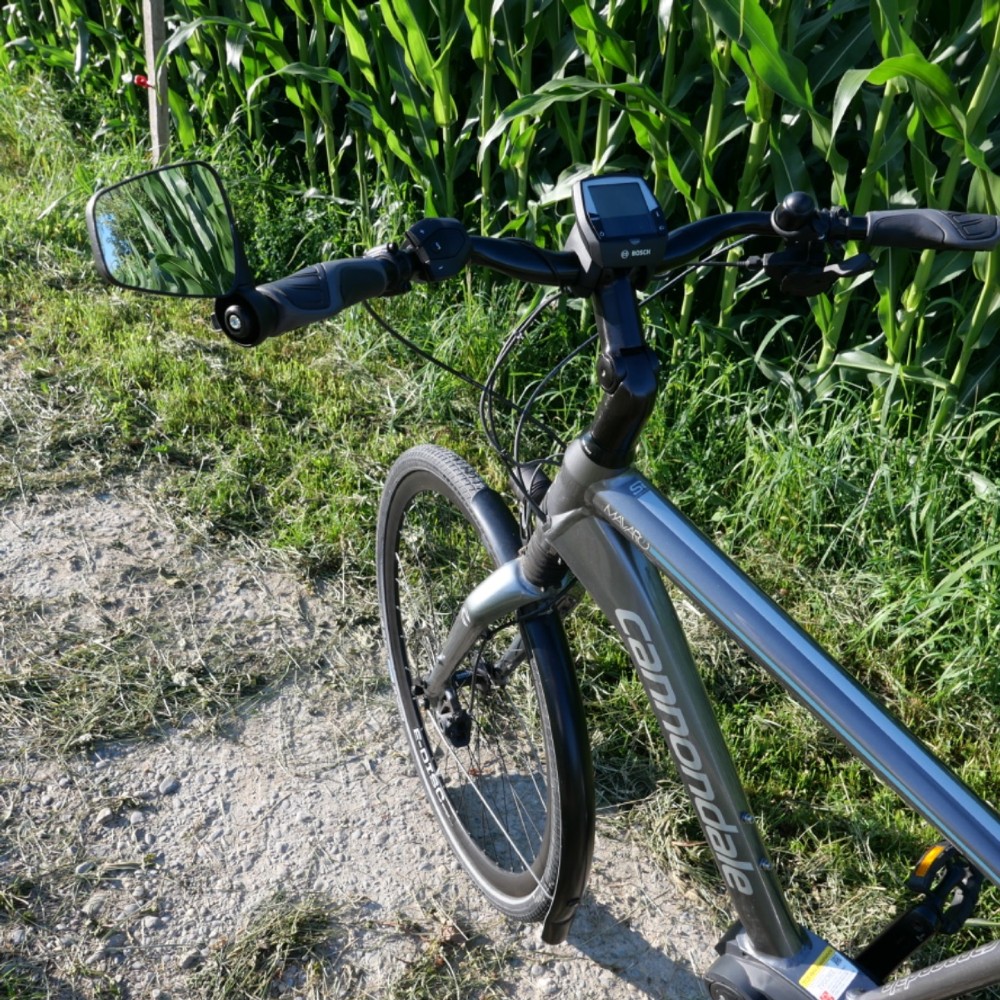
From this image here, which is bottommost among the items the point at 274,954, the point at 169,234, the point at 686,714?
the point at 274,954

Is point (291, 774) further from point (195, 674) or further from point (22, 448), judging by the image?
point (22, 448)

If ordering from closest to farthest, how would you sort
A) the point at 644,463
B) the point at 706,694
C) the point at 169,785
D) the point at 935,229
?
the point at 935,229
the point at 706,694
the point at 169,785
the point at 644,463

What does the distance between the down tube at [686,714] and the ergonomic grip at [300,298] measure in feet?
1.79

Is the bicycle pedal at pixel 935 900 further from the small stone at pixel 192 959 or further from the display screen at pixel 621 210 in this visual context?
the small stone at pixel 192 959

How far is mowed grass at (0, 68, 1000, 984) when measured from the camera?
8.44ft

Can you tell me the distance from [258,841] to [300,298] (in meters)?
1.63

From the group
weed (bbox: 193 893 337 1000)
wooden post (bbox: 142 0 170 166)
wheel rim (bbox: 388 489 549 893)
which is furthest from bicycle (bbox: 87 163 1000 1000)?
wooden post (bbox: 142 0 170 166)

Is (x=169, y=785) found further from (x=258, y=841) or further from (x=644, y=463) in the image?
(x=644, y=463)

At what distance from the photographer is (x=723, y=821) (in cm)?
169

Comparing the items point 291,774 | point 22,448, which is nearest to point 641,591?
point 291,774

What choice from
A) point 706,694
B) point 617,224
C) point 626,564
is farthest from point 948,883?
point 617,224

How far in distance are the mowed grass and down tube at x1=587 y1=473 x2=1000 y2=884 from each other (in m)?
1.10

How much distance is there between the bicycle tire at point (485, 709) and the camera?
1.92 meters

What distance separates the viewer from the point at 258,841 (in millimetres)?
2486
